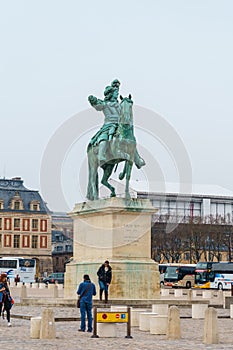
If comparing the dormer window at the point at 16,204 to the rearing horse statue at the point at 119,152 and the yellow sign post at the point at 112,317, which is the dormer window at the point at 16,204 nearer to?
the rearing horse statue at the point at 119,152

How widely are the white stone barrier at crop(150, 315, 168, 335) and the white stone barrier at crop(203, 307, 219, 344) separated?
2940 mm

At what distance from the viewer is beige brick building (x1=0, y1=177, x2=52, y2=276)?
14425cm

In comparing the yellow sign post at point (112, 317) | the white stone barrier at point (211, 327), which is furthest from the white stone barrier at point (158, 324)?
the white stone barrier at point (211, 327)

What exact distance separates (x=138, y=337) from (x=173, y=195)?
124 m

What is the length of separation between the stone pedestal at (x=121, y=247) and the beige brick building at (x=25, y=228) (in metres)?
105

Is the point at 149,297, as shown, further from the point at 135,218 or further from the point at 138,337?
the point at 138,337

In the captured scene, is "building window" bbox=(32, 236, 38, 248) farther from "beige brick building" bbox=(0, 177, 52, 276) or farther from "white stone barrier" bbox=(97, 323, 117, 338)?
"white stone barrier" bbox=(97, 323, 117, 338)

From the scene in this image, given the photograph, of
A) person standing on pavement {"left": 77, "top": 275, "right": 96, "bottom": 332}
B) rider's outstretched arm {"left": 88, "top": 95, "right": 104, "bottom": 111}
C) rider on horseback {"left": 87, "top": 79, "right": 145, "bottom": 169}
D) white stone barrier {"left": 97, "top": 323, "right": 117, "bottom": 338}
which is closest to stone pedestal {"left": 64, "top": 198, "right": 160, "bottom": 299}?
rider on horseback {"left": 87, "top": 79, "right": 145, "bottom": 169}

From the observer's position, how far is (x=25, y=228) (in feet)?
475

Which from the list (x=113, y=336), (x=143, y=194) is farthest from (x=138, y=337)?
(x=143, y=194)

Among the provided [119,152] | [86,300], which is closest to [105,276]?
[119,152]

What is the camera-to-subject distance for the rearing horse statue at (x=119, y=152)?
128 feet

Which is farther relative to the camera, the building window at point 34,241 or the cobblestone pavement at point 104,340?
the building window at point 34,241

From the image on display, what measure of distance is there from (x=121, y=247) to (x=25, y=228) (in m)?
108
